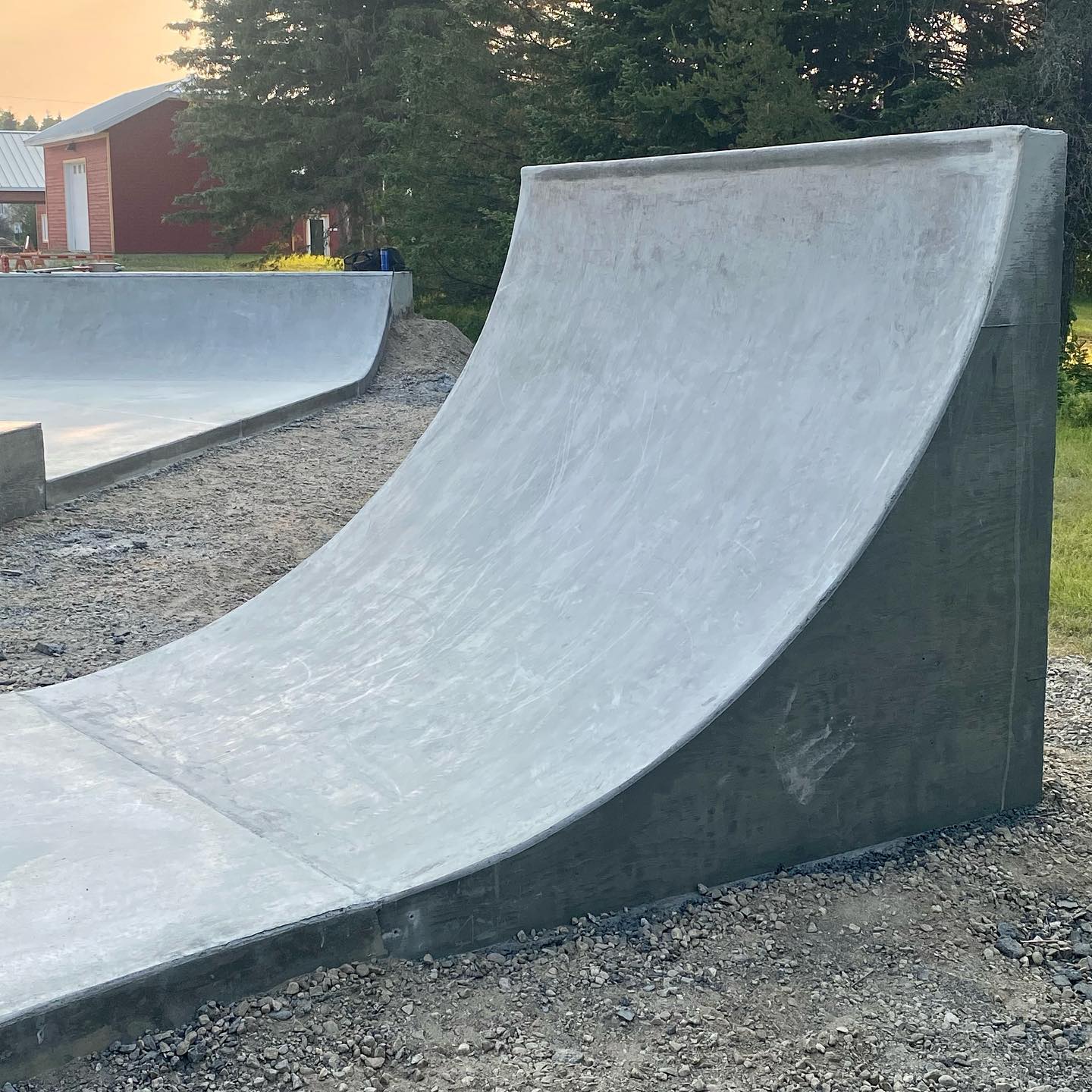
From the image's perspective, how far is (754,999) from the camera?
246cm

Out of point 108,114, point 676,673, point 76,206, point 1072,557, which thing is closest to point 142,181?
point 108,114

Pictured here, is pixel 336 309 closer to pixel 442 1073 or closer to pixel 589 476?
pixel 589 476

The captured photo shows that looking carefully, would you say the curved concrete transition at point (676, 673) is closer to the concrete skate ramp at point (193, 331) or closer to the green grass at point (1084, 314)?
the concrete skate ramp at point (193, 331)

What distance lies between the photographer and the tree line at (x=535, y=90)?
15.1m

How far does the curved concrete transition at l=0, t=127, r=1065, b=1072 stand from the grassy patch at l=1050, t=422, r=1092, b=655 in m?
1.86

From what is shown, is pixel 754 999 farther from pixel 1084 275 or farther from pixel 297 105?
pixel 297 105

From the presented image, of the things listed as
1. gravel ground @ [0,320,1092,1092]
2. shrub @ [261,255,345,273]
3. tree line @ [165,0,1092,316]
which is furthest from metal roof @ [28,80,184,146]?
gravel ground @ [0,320,1092,1092]

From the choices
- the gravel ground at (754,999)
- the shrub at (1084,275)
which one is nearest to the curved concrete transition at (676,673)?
the gravel ground at (754,999)

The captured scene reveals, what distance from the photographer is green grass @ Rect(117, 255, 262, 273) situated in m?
31.1

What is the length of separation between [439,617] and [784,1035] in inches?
69.0

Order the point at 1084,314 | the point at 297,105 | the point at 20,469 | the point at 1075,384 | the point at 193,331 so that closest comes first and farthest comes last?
the point at 20,469
the point at 1075,384
the point at 193,331
the point at 297,105
the point at 1084,314

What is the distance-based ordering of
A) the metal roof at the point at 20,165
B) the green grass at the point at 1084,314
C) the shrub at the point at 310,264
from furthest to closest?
the metal roof at the point at 20,165 < the green grass at the point at 1084,314 < the shrub at the point at 310,264

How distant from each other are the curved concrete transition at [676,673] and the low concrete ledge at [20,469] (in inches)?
129

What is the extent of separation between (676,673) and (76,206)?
4119cm
